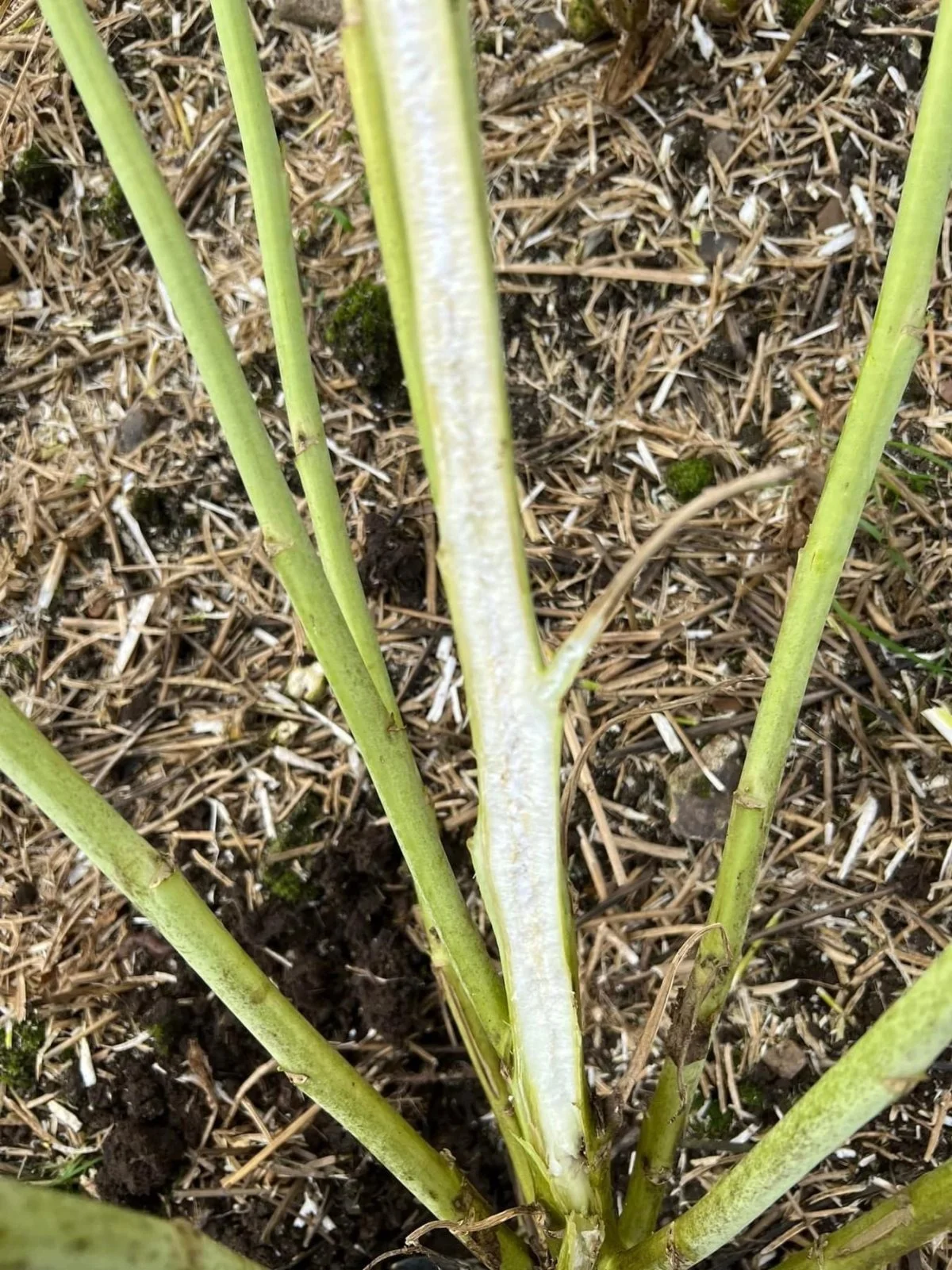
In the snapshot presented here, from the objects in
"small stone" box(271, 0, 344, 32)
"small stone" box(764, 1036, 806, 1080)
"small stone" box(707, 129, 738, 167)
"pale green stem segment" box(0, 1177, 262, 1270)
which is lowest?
"small stone" box(764, 1036, 806, 1080)

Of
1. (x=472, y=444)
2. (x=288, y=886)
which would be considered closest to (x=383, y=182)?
(x=472, y=444)

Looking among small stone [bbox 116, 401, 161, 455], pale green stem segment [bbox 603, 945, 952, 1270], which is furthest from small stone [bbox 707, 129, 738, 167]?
pale green stem segment [bbox 603, 945, 952, 1270]

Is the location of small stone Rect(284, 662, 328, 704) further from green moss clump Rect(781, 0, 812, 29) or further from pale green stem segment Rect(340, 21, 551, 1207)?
green moss clump Rect(781, 0, 812, 29)

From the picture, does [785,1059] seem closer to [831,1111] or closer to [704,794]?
[704,794]

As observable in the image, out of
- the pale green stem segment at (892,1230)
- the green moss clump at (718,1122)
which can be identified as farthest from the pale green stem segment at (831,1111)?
the green moss clump at (718,1122)

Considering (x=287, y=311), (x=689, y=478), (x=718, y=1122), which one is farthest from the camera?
(x=689, y=478)

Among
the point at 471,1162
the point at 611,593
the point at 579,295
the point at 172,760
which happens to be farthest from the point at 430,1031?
the point at 579,295
